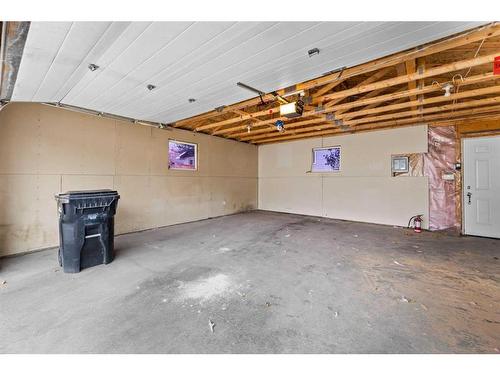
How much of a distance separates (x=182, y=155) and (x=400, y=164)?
588cm

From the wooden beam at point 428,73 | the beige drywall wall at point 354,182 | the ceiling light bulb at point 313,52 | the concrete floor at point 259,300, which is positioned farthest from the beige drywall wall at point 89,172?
the ceiling light bulb at point 313,52

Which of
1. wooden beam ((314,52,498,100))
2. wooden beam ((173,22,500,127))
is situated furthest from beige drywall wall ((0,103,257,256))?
wooden beam ((314,52,498,100))

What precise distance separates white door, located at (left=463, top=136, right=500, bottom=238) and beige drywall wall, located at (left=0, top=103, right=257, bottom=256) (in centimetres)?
632

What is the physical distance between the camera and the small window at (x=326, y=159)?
6.59 metres

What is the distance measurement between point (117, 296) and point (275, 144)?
687 cm

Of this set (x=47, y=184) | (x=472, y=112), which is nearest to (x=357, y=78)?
(x=472, y=112)

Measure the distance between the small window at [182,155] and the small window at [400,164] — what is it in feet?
18.0

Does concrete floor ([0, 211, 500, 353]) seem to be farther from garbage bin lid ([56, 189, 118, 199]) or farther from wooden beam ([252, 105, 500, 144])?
wooden beam ([252, 105, 500, 144])

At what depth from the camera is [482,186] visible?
4496 millimetres

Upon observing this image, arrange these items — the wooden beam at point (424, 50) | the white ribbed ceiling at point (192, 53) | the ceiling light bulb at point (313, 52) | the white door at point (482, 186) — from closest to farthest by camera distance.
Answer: the white ribbed ceiling at point (192, 53)
the wooden beam at point (424, 50)
the ceiling light bulb at point (313, 52)
the white door at point (482, 186)

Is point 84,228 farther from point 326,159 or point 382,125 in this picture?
point 382,125

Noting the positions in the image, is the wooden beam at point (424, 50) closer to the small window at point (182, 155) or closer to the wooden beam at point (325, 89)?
the wooden beam at point (325, 89)

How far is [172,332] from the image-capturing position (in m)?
1.64

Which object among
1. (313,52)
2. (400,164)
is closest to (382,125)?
(400,164)
